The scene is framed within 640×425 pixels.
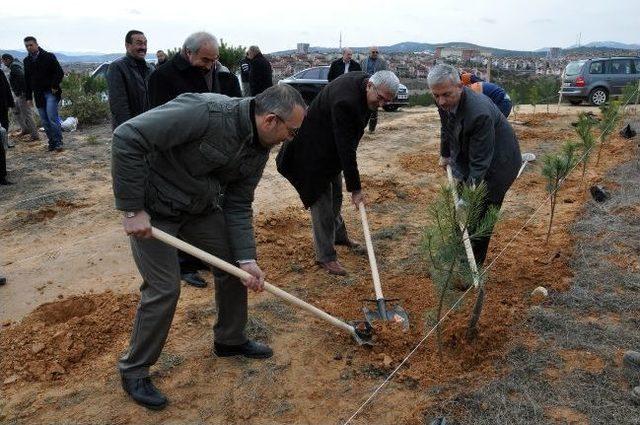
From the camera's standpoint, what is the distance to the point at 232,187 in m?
2.58

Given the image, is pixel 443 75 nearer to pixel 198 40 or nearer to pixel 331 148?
pixel 331 148

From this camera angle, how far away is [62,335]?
10.1 ft

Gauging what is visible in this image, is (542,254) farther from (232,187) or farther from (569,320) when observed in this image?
(232,187)

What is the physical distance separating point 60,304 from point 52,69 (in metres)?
5.49

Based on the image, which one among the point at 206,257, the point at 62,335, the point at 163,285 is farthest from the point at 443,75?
the point at 62,335

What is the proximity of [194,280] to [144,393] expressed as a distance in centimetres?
137

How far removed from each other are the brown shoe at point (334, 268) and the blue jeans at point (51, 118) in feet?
19.4

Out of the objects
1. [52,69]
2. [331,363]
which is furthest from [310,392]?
[52,69]

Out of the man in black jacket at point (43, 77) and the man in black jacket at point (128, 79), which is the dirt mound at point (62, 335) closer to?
the man in black jacket at point (128, 79)

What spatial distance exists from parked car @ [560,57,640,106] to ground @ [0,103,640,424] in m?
9.77

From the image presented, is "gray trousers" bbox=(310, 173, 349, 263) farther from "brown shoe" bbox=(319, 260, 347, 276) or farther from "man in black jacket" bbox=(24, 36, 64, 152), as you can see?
"man in black jacket" bbox=(24, 36, 64, 152)

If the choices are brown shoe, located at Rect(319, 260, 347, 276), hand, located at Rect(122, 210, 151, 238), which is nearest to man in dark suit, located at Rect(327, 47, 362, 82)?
brown shoe, located at Rect(319, 260, 347, 276)

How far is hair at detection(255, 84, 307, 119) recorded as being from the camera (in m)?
2.15

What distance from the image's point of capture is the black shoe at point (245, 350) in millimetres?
2932
